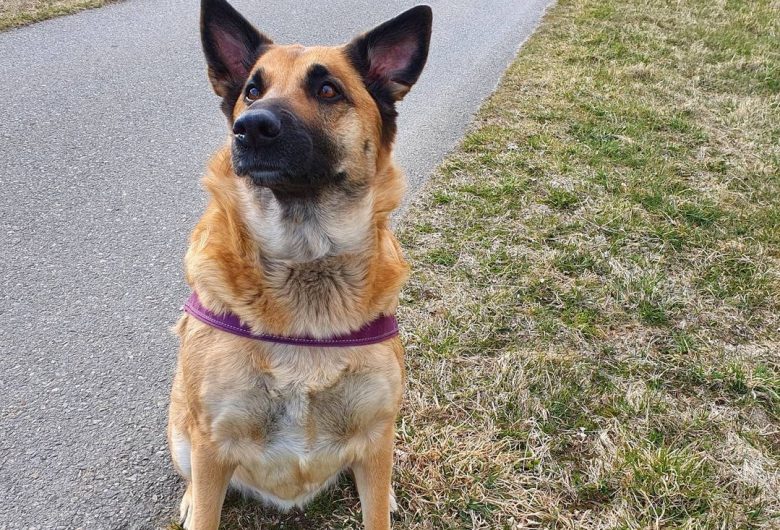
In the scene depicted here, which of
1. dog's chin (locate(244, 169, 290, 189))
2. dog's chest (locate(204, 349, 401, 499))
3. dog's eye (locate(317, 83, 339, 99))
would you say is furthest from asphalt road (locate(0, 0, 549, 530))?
dog's eye (locate(317, 83, 339, 99))

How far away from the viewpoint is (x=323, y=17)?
8.22 metres

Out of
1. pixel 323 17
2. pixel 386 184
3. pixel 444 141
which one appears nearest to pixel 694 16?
pixel 323 17

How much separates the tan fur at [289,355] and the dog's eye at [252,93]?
0.08 meters

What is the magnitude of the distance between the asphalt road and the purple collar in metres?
0.86

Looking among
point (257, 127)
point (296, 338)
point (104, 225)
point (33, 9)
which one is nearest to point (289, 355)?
point (296, 338)

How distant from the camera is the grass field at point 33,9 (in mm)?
6512

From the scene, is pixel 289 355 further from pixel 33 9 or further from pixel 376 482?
pixel 33 9

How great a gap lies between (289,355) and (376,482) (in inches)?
24.5

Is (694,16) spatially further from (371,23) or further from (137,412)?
(137,412)

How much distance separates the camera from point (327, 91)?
7.46 feet

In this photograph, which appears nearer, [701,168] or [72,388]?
[72,388]

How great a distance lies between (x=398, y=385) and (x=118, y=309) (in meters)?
1.87

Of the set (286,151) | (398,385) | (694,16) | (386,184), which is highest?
(286,151)

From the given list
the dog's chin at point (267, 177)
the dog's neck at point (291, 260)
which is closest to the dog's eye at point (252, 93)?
the dog's neck at point (291, 260)
